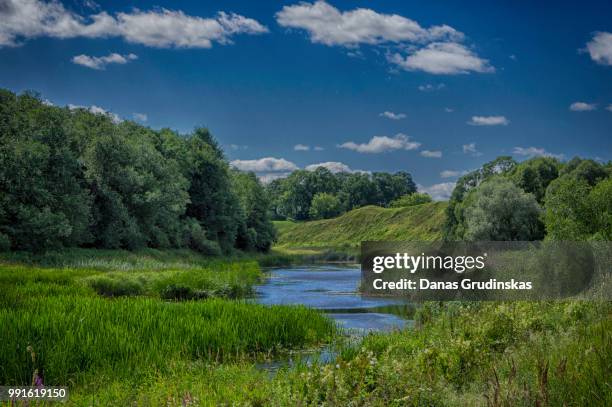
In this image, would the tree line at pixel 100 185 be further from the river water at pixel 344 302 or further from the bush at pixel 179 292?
the river water at pixel 344 302

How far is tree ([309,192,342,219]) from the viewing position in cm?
19162

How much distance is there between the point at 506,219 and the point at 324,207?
436 feet

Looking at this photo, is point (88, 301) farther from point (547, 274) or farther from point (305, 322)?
point (547, 274)

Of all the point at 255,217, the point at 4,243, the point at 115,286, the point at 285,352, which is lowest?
the point at 285,352

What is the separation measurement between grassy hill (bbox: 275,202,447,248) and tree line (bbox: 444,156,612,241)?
42.9 meters

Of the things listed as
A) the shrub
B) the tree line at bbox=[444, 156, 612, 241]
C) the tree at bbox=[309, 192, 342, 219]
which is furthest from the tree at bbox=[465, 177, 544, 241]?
the tree at bbox=[309, 192, 342, 219]

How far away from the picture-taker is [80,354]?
10953mm

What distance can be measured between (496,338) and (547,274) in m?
7.82

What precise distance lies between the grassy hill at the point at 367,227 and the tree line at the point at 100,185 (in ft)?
240

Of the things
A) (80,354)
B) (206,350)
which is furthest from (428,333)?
(80,354)

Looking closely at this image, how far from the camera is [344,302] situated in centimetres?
2769

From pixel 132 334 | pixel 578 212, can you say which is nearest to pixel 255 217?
pixel 578 212

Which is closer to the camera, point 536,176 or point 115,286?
point 115,286

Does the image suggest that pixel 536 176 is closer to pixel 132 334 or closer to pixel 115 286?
pixel 115 286
